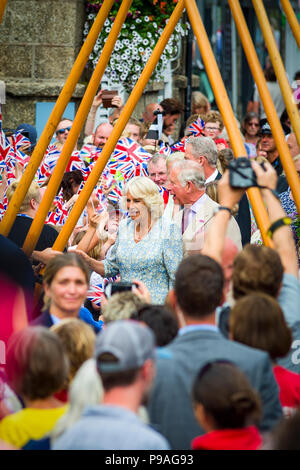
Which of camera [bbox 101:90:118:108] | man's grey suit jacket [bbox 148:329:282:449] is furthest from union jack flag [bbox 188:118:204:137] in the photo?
man's grey suit jacket [bbox 148:329:282:449]

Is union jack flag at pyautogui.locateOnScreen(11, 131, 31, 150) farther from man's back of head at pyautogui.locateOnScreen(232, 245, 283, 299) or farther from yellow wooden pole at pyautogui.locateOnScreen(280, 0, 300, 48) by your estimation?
man's back of head at pyautogui.locateOnScreen(232, 245, 283, 299)

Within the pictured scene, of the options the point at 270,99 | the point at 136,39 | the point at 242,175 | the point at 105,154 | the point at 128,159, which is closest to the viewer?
the point at 242,175

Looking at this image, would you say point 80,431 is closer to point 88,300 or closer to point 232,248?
point 232,248

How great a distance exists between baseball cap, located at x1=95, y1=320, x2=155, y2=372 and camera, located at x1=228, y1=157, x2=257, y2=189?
125 centimetres

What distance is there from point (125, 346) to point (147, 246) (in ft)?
7.71

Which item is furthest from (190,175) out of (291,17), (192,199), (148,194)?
(291,17)

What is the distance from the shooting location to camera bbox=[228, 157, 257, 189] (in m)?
3.65

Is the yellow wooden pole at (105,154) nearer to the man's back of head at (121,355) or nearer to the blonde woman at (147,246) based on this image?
the blonde woman at (147,246)

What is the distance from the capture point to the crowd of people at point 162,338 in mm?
2514

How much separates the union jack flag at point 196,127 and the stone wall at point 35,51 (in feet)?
6.54

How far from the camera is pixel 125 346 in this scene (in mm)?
2498

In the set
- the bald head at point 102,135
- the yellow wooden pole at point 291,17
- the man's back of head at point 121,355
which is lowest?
the man's back of head at point 121,355

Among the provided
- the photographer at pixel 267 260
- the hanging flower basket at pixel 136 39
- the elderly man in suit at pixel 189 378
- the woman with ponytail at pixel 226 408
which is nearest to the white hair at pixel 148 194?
the photographer at pixel 267 260

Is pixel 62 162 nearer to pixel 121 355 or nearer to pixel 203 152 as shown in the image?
pixel 203 152
